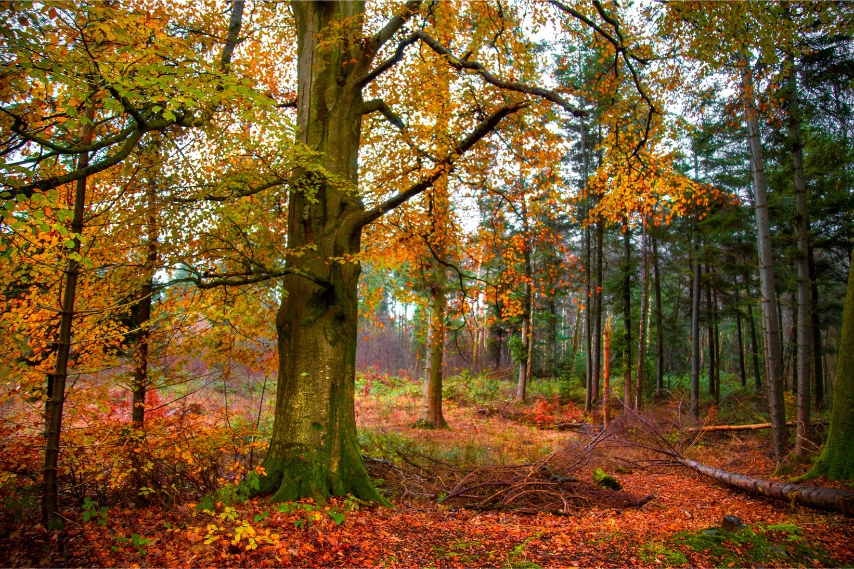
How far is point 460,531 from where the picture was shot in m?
5.07

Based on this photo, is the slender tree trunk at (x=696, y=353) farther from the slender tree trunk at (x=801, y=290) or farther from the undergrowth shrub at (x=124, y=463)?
the undergrowth shrub at (x=124, y=463)

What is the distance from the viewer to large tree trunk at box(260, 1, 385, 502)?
219 inches

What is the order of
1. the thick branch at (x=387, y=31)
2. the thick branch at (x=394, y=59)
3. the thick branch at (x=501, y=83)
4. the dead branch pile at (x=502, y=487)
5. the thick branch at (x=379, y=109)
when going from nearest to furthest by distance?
the thick branch at (x=501, y=83), the thick branch at (x=394, y=59), the dead branch pile at (x=502, y=487), the thick branch at (x=387, y=31), the thick branch at (x=379, y=109)

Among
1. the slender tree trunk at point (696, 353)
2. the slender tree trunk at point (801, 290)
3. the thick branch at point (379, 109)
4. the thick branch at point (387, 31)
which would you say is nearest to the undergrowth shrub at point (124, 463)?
the thick branch at point (379, 109)

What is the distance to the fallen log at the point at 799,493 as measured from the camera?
521 centimetres

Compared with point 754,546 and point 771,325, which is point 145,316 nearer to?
point 754,546

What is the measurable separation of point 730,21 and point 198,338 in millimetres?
7918

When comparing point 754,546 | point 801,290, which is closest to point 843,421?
point 754,546

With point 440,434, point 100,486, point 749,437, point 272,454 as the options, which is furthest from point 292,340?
point 749,437

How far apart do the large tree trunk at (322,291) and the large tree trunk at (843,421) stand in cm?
611

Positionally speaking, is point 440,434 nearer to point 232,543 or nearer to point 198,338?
point 198,338

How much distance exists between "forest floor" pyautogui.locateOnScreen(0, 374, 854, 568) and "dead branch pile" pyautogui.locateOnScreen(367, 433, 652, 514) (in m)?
0.03

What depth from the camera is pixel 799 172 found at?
1088cm

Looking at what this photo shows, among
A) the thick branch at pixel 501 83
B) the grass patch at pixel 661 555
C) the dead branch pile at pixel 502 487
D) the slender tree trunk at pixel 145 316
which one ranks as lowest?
the dead branch pile at pixel 502 487
